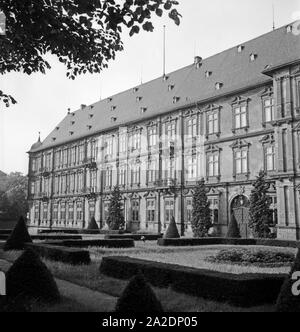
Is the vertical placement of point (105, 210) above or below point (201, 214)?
above

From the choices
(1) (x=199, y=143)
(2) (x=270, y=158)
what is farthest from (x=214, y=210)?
(2) (x=270, y=158)

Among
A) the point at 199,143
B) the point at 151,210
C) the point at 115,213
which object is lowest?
the point at 115,213

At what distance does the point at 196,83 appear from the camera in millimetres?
38688

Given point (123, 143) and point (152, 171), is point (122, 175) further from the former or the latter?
point (152, 171)

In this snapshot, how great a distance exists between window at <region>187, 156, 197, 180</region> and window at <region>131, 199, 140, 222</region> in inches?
309

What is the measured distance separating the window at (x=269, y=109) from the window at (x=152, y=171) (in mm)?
12749

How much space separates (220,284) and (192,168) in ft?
88.7

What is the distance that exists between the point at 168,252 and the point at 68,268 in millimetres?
8855

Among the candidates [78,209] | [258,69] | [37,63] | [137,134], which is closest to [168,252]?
[37,63]

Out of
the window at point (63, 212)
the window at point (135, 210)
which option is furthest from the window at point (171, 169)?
the window at point (63, 212)

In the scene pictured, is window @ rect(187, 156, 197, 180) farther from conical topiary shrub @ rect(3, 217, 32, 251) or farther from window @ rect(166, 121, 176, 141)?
conical topiary shrub @ rect(3, 217, 32, 251)

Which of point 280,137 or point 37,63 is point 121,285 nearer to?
point 37,63

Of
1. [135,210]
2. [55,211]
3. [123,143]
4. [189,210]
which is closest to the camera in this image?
[189,210]

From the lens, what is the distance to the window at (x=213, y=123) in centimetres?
3475
